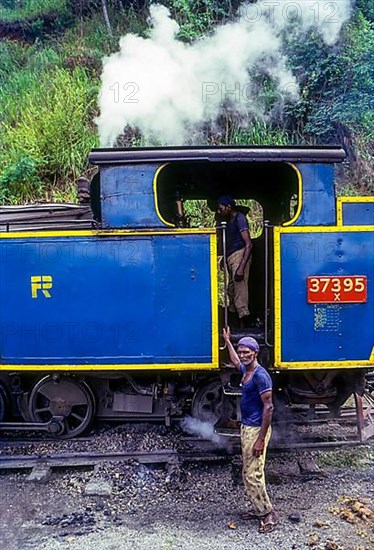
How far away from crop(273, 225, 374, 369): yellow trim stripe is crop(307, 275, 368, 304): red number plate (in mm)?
292

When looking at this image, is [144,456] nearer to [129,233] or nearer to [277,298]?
[277,298]

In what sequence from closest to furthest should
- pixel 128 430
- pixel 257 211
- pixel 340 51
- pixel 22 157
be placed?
1. pixel 128 430
2. pixel 257 211
3. pixel 22 157
4. pixel 340 51

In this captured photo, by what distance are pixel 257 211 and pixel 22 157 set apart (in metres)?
4.73

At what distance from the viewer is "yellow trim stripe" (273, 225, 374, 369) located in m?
5.10

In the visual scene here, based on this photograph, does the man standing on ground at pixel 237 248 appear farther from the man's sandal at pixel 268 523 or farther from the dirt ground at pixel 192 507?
the man's sandal at pixel 268 523

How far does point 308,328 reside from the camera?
5.19 meters

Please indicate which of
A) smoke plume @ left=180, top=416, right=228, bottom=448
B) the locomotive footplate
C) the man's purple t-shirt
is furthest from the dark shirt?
the locomotive footplate

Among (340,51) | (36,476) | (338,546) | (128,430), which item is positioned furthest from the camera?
(340,51)

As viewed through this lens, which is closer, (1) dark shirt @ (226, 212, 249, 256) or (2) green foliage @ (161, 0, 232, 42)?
(1) dark shirt @ (226, 212, 249, 256)

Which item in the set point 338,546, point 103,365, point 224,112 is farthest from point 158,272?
point 224,112

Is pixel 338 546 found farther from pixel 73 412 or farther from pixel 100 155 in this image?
pixel 100 155

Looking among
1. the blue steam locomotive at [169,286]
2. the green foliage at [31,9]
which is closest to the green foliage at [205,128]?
the green foliage at [31,9]

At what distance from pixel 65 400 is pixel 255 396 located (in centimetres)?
247

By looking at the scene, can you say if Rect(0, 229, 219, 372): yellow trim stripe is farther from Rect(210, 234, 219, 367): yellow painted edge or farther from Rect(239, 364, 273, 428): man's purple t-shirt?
Rect(239, 364, 273, 428): man's purple t-shirt
